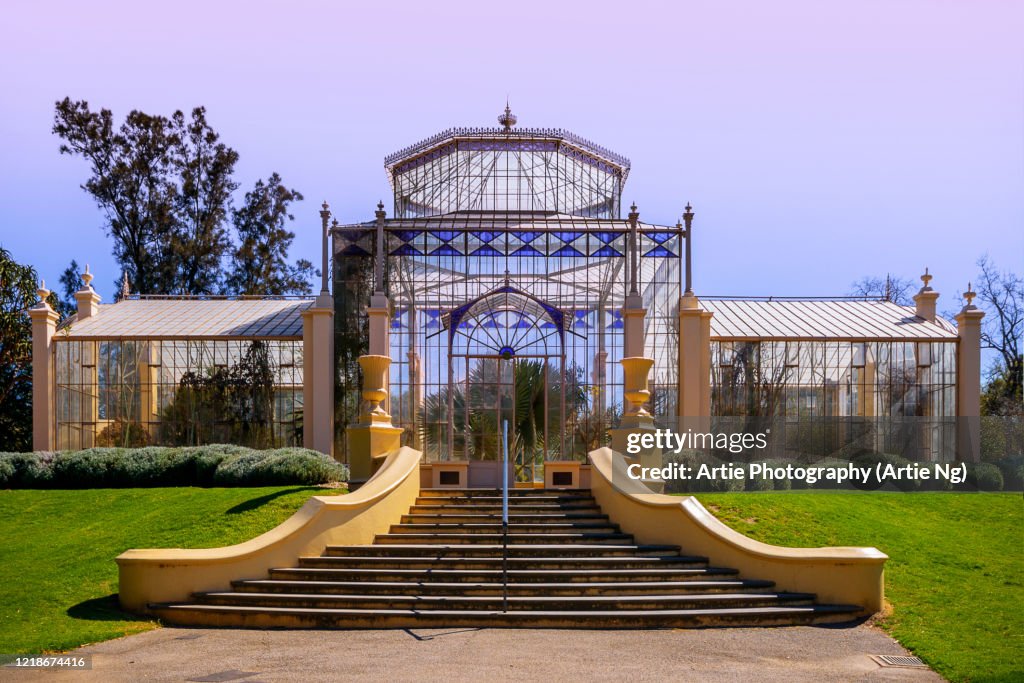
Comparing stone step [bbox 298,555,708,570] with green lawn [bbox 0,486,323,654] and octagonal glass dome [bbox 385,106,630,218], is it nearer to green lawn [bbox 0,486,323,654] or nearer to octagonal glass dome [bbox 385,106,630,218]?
green lawn [bbox 0,486,323,654]

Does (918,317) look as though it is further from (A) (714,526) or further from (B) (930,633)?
(B) (930,633)

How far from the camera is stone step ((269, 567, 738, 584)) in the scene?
12.9 m

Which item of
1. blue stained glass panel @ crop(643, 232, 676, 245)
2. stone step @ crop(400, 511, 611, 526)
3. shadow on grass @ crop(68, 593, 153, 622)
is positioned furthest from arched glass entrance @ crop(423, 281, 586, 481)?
shadow on grass @ crop(68, 593, 153, 622)

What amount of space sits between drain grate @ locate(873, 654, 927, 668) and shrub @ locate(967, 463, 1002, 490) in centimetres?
1205

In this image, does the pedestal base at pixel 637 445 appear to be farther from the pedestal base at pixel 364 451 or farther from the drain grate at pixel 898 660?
the drain grate at pixel 898 660

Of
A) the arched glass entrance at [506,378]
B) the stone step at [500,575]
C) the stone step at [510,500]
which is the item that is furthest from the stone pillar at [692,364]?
the stone step at [500,575]

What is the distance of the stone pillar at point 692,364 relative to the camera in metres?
23.5

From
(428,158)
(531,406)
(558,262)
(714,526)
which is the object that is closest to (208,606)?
(714,526)

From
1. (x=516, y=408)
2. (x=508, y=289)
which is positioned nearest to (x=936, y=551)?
(x=516, y=408)

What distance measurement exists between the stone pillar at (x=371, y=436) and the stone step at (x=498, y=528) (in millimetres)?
1897

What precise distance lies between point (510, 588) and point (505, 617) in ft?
2.69

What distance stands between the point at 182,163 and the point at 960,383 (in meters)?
28.8

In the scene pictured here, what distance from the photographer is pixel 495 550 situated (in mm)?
13844

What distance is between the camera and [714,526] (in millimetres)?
A: 13672
